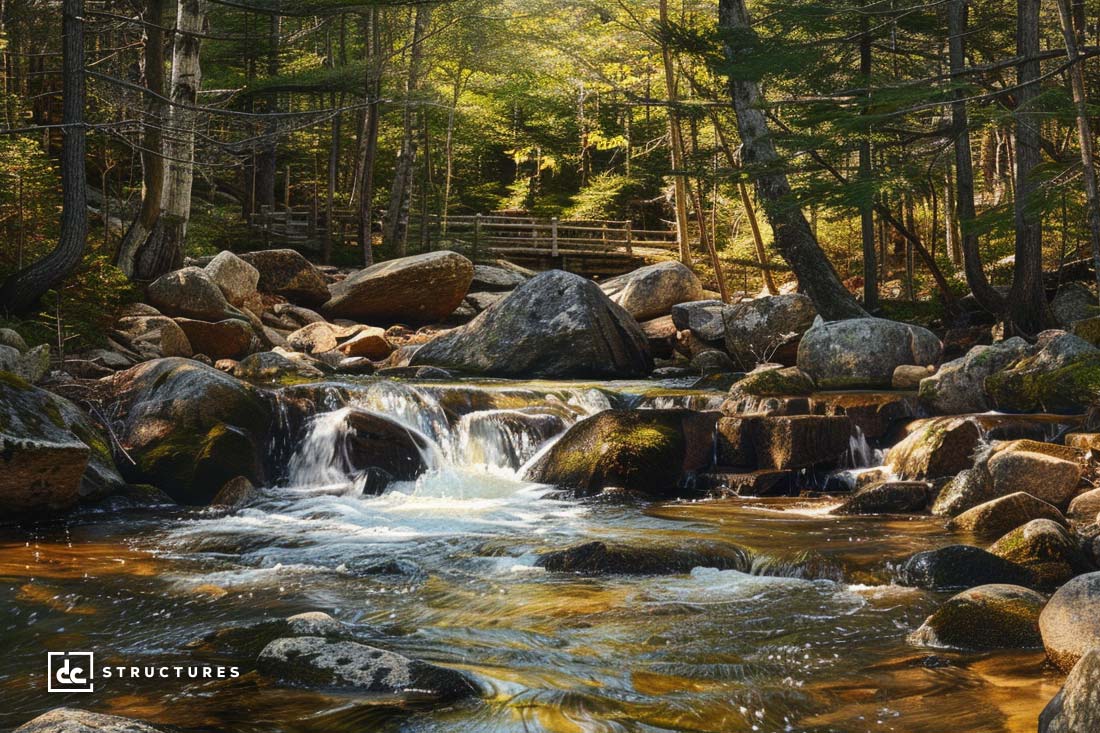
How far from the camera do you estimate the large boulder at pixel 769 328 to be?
1382 centimetres

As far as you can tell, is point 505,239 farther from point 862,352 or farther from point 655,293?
point 862,352

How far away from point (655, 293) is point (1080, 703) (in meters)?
15.7

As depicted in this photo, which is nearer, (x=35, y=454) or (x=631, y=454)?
(x=35, y=454)

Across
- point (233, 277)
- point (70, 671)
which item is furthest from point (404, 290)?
point (70, 671)

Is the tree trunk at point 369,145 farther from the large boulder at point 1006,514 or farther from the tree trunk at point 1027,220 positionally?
the large boulder at point 1006,514

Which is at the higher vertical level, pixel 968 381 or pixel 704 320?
pixel 704 320

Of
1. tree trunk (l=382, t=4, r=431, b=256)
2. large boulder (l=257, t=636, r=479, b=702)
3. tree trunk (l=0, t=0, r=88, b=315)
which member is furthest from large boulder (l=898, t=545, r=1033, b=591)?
tree trunk (l=382, t=4, r=431, b=256)

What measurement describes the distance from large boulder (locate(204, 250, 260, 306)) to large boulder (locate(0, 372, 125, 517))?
798 centimetres

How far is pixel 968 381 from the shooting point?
396 inches

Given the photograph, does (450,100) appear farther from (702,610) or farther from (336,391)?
(702,610)

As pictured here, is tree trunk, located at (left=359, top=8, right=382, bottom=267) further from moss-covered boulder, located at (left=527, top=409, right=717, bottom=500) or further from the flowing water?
the flowing water

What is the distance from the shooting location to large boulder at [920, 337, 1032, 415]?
9.99m

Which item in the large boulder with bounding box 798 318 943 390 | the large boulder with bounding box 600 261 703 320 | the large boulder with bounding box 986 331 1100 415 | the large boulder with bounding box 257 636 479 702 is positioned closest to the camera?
the large boulder with bounding box 257 636 479 702

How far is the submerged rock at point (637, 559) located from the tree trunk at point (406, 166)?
1847 centimetres
